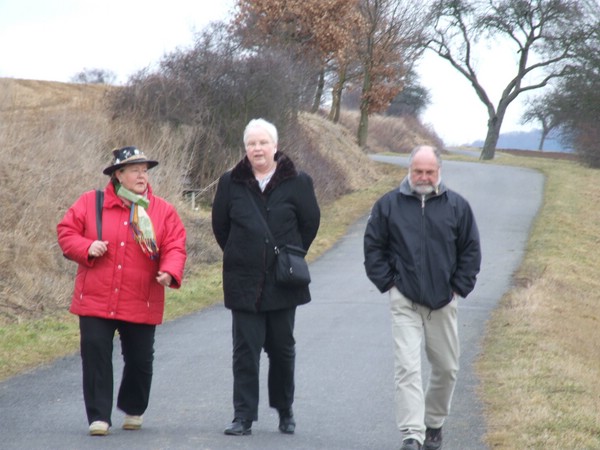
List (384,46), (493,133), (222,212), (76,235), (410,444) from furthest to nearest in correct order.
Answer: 1. (493,133)
2. (384,46)
3. (222,212)
4. (76,235)
5. (410,444)

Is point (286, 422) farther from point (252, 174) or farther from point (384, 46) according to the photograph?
point (384, 46)

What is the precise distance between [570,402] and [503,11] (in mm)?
50755

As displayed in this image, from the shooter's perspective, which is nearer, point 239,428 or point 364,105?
point 239,428

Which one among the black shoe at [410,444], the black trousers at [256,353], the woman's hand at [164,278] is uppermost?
the woman's hand at [164,278]

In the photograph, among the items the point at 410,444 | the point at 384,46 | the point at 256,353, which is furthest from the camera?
the point at 384,46

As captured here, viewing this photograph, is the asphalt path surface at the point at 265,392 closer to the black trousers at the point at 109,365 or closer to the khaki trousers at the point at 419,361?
the black trousers at the point at 109,365

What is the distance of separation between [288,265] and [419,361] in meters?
1.04

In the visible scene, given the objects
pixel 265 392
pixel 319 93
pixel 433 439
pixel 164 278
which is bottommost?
pixel 265 392

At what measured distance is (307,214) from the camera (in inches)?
290

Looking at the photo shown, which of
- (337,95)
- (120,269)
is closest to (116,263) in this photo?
(120,269)

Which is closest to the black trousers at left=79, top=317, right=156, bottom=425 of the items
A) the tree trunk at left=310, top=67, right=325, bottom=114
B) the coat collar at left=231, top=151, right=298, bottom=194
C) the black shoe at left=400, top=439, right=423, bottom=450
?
the coat collar at left=231, top=151, right=298, bottom=194

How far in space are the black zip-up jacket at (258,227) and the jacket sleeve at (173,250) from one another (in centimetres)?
28

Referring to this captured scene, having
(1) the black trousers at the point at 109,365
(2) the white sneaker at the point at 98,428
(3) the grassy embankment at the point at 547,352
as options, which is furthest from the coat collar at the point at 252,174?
(3) the grassy embankment at the point at 547,352

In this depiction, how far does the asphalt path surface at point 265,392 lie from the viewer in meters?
7.18
